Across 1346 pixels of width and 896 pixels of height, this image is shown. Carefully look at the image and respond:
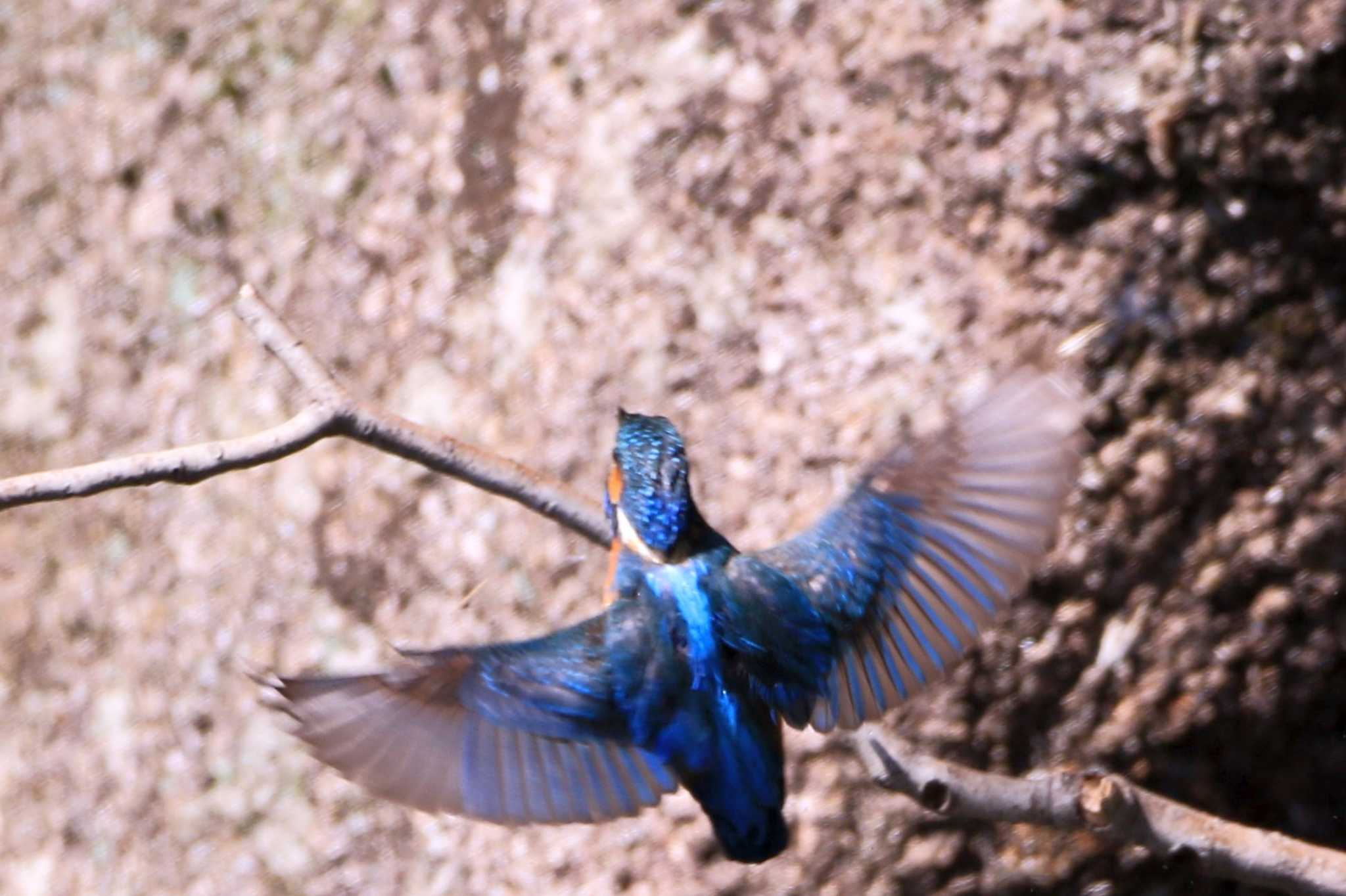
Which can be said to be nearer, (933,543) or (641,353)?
(933,543)

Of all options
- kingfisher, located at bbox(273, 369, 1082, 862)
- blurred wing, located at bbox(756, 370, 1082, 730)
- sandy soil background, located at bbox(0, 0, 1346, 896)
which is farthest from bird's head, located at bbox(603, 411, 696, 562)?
sandy soil background, located at bbox(0, 0, 1346, 896)

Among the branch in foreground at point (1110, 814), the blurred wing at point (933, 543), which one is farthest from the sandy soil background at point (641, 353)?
the branch in foreground at point (1110, 814)

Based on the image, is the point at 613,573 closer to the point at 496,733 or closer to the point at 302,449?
the point at 496,733

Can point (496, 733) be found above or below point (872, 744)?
above

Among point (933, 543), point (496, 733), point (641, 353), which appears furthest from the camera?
point (641, 353)

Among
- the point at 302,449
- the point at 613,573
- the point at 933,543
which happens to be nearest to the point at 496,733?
the point at 613,573

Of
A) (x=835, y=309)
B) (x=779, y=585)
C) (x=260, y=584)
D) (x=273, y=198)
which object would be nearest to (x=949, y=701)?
(x=779, y=585)

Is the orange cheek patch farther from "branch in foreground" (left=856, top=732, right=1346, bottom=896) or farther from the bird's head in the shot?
"branch in foreground" (left=856, top=732, right=1346, bottom=896)
